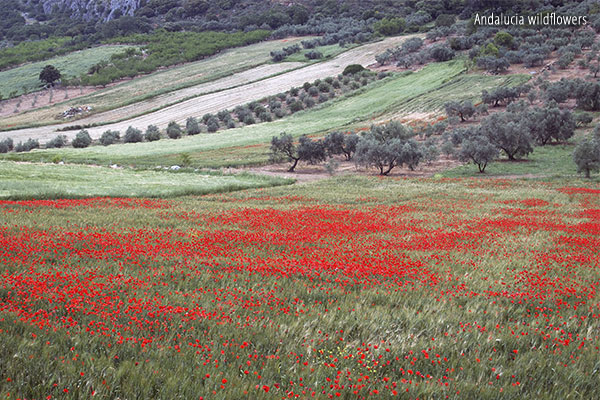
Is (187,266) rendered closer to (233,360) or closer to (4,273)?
(4,273)

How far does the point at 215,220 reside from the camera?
749 inches

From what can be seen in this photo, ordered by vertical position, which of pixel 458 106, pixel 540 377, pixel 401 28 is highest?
pixel 401 28

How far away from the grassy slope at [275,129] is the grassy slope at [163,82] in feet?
145

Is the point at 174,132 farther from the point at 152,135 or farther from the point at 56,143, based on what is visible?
the point at 56,143

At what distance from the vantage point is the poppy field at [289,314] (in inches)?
208

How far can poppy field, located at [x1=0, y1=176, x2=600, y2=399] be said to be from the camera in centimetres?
528

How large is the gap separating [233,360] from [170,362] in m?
0.79

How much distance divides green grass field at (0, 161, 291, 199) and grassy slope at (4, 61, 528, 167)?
16.9 m

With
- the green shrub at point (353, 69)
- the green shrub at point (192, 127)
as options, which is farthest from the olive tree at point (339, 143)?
the green shrub at point (353, 69)

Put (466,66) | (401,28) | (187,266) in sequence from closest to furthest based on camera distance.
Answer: (187,266) < (466,66) < (401,28)

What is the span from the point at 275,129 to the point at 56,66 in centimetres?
10776

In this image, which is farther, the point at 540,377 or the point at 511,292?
the point at 511,292

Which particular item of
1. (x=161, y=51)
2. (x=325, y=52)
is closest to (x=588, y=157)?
(x=325, y=52)

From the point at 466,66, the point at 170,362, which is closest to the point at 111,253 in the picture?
the point at 170,362
